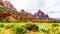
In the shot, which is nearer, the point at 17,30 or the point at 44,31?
the point at 17,30

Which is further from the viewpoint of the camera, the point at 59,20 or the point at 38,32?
the point at 59,20

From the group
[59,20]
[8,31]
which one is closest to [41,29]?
[8,31]

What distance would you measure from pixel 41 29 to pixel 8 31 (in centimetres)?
419

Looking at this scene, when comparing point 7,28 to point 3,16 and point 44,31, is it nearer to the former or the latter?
point 44,31

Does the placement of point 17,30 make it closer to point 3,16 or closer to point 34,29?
point 34,29

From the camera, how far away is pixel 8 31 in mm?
21922

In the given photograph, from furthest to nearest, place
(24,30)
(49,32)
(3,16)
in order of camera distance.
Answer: (3,16) → (49,32) → (24,30)

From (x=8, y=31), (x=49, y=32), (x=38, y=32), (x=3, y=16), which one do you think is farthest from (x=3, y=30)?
(x=3, y=16)

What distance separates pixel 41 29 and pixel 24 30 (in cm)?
274

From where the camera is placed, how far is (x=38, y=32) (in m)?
22.4

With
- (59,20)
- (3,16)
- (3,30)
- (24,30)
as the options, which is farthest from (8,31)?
(59,20)

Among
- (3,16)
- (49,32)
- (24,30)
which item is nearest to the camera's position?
(24,30)

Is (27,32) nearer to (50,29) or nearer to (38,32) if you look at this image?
(38,32)

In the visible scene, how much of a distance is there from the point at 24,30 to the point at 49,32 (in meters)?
3.47
